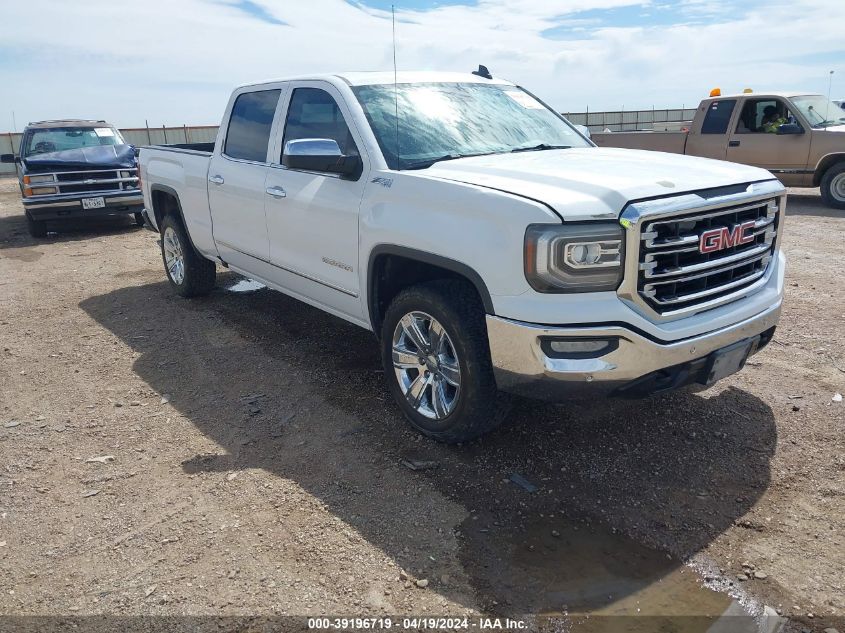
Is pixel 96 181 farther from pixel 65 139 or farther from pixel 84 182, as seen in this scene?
pixel 65 139

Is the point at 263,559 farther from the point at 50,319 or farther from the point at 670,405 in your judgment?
the point at 50,319

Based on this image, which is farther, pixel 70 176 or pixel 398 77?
pixel 70 176

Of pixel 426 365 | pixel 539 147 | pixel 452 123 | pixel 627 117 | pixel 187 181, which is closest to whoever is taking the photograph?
pixel 426 365

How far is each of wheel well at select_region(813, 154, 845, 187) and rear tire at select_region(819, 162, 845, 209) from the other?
6 cm

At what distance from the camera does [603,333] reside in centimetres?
314

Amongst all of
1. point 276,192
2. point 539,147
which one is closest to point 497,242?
point 539,147

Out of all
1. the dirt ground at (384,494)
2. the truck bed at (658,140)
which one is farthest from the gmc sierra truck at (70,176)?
the truck bed at (658,140)

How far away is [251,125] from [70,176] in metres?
7.66

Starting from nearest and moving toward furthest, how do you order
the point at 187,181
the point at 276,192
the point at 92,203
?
1. the point at 276,192
2. the point at 187,181
3. the point at 92,203

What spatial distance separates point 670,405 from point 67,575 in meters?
3.42

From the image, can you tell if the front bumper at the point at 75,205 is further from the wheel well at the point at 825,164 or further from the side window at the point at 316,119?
A: the wheel well at the point at 825,164

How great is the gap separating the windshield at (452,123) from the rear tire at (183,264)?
3.22 m

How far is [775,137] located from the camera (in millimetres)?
11836

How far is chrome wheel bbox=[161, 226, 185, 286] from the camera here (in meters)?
7.17
